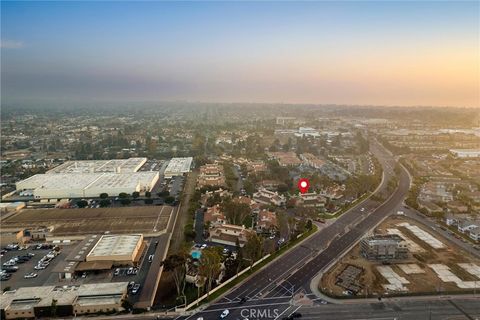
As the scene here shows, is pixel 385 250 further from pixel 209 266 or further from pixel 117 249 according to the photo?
pixel 117 249

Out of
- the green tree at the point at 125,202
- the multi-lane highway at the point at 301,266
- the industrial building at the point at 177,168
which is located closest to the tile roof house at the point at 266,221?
the multi-lane highway at the point at 301,266

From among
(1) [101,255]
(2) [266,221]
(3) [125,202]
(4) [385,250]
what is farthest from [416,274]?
(3) [125,202]

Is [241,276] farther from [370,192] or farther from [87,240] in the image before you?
[370,192]

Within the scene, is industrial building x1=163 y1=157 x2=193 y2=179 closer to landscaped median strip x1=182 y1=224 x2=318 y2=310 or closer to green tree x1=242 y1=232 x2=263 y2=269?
landscaped median strip x1=182 y1=224 x2=318 y2=310

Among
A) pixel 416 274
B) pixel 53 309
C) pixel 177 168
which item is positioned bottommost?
→ pixel 53 309

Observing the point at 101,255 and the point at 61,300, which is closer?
the point at 61,300

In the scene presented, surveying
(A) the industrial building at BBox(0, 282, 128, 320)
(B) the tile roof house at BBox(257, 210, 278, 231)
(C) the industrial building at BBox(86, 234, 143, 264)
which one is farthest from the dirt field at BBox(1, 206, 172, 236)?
(A) the industrial building at BBox(0, 282, 128, 320)

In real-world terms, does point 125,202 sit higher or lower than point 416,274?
lower
